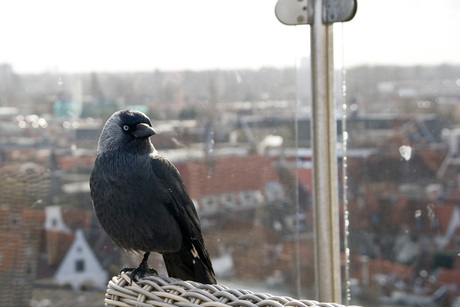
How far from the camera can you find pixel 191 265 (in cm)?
166

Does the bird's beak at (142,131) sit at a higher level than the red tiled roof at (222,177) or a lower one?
higher

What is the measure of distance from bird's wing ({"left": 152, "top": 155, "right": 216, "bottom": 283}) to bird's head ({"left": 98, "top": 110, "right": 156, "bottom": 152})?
0.07 meters

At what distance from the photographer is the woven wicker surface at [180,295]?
1.01m

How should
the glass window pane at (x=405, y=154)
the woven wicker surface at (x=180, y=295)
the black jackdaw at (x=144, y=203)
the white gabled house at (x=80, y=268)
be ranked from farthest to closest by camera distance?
1. the white gabled house at (x=80, y=268)
2. the glass window pane at (x=405, y=154)
3. the black jackdaw at (x=144, y=203)
4. the woven wicker surface at (x=180, y=295)

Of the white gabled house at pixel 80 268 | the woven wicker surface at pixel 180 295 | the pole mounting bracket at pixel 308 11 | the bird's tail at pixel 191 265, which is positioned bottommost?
the white gabled house at pixel 80 268

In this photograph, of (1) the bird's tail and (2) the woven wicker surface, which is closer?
(2) the woven wicker surface

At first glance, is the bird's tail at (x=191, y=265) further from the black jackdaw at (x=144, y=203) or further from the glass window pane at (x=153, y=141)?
the glass window pane at (x=153, y=141)

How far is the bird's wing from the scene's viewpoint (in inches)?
64.7

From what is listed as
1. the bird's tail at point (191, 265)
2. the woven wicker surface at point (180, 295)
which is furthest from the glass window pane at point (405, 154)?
the woven wicker surface at point (180, 295)

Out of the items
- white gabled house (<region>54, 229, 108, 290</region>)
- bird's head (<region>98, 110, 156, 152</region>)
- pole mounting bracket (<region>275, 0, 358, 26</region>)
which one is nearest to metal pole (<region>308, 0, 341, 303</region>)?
pole mounting bracket (<region>275, 0, 358, 26</region>)

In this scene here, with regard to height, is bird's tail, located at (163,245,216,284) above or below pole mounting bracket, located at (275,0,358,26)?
below

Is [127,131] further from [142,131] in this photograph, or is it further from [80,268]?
[80,268]

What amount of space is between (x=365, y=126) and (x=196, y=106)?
638 mm

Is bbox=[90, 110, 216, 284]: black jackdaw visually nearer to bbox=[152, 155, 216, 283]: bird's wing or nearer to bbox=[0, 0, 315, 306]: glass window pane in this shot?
bbox=[152, 155, 216, 283]: bird's wing
